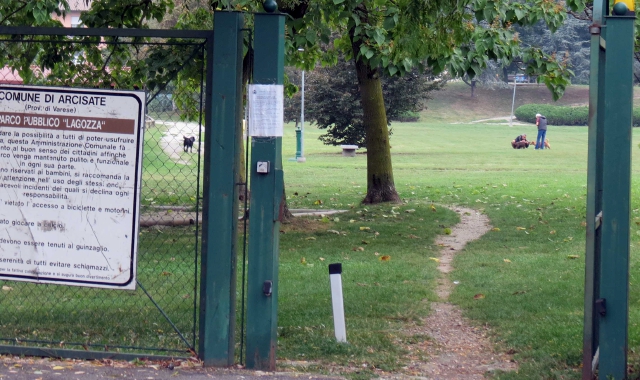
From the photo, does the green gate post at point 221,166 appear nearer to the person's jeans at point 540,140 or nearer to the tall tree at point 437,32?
the tall tree at point 437,32

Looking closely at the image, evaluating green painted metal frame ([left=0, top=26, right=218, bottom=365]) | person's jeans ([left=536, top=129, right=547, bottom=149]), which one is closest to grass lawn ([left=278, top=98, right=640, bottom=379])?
green painted metal frame ([left=0, top=26, right=218, bottom=365])

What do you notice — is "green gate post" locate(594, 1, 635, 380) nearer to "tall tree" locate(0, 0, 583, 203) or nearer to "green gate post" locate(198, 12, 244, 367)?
"green gate post" locate(198, 12, 244, 367)

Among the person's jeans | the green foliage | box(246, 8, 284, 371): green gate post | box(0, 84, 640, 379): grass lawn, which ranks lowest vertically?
box(0, 84, 640, 379): grass lawn

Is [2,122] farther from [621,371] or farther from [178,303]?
[621,371]

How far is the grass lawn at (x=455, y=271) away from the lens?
6.25 m

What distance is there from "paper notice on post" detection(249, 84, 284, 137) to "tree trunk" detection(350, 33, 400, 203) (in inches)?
449

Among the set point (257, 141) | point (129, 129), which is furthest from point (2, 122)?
point (257, 141)

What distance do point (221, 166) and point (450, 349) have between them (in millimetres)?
2542

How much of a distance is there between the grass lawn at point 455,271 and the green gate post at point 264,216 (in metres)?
0.62

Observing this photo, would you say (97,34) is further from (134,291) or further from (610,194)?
(610,194)

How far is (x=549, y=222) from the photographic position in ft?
48.9

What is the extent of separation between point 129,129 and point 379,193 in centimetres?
1250

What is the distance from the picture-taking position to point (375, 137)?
17219mm

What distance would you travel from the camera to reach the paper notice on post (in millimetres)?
5164
